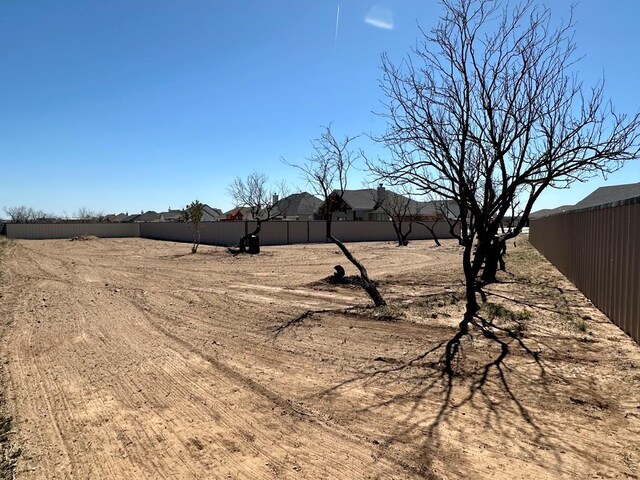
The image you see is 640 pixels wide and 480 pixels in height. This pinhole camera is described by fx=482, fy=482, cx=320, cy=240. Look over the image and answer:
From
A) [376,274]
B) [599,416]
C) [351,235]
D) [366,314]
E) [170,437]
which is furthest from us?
[351,235]

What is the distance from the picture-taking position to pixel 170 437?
4.00 metres

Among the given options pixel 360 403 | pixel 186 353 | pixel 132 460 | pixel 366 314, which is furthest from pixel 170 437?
pixel 366 314

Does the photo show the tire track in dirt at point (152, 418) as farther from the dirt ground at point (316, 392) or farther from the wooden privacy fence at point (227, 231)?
the wooden privacy fence at point (227, 231)

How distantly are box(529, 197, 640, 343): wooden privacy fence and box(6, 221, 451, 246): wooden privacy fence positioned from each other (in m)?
24.9

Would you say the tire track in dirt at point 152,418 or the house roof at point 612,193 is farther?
the house roof at point 612,193

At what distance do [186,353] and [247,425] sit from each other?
2.62 meters

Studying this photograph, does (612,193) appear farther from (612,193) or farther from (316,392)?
(316,392)

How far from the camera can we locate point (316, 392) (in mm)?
5059

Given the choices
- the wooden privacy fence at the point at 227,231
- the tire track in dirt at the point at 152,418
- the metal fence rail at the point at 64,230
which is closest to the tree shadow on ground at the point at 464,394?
the tire track in dirt at the point at 152,418

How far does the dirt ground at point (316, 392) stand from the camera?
3592mm

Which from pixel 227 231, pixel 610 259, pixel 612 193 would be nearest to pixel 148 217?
pixel 227 231

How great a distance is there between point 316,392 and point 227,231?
1246 inches

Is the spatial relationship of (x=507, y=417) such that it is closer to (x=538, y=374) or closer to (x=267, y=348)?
(x=538, y=374)

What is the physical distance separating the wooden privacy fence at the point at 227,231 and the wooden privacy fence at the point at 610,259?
81.7 ft
